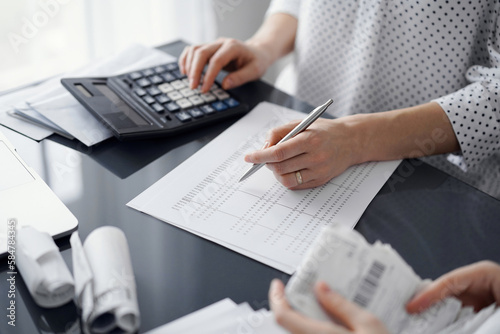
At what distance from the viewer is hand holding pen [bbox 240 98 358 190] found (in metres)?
0.68

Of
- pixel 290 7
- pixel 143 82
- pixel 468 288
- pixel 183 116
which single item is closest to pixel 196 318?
pixel 468 288

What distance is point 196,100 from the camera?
85cm

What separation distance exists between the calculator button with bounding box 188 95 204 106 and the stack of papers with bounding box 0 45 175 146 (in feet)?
0.50

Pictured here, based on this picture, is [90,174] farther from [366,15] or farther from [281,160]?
[366,15]

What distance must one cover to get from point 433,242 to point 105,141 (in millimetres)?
498

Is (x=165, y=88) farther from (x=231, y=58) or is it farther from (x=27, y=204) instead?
(x=27, y=204)

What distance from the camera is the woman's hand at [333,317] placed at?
→ 41 centimetres

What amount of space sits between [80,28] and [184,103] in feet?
2.74

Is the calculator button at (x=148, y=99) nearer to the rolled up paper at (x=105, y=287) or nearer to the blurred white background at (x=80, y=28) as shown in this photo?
the rolled up paper at (x=105, y=287)

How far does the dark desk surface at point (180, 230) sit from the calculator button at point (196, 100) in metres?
0.06

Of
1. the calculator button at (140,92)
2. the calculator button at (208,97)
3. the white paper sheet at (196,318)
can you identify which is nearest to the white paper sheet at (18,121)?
the calculator button at (140,92)

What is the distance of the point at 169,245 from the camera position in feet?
1.95

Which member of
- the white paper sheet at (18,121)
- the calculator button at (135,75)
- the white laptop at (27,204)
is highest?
the calculator button at (135,75)

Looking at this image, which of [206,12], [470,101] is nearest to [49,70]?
[206,12]
